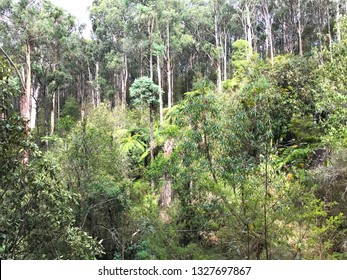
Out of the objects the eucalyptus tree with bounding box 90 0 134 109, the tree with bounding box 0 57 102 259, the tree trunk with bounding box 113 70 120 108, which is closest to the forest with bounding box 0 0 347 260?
the tree with bounding box 0 57 102 259

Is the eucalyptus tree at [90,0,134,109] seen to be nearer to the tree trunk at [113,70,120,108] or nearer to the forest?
the tree trunk at [113,70,120,108]

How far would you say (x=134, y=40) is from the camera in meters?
20.0

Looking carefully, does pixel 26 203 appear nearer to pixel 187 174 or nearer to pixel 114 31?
pixel 187 174

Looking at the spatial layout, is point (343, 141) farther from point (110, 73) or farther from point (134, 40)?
point (110, 73)

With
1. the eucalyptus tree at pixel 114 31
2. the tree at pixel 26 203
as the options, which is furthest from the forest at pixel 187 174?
the eucalyptus tree at pixel 114 31

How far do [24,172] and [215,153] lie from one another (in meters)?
3.48

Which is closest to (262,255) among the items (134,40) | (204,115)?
(204,115)

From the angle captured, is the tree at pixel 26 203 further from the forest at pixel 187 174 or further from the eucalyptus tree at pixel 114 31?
the eucalyptus tree at pixel 114 31

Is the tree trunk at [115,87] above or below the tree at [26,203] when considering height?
above

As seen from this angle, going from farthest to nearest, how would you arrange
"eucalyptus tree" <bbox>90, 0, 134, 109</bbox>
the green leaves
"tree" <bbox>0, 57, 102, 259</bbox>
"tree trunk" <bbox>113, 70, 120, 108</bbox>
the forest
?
1. "tree trunk" <bbox>113, 70, 120, 108</bbox>
2. "eucalyptus tree" <bbox>90, 0, 134, 109</bbox>
3. the green leaves
4. the forest
5. "tree" <bbox>0, 57, 102, 259</bbox>

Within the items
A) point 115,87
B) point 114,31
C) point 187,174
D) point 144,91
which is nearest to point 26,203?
point 187,174

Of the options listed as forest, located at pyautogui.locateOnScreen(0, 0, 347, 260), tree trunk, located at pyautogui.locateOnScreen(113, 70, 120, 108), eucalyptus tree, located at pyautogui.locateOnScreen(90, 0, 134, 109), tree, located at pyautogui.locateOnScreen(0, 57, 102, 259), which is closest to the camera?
tree, located at pyautogui.locateOnScreen(0, 57, 102, 259)

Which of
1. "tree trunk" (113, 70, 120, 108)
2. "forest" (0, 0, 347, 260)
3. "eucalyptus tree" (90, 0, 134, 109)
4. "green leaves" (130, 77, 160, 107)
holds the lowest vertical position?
"forest" (0, 0, 347, 260)

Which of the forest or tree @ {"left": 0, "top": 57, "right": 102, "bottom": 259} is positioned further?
the forest
